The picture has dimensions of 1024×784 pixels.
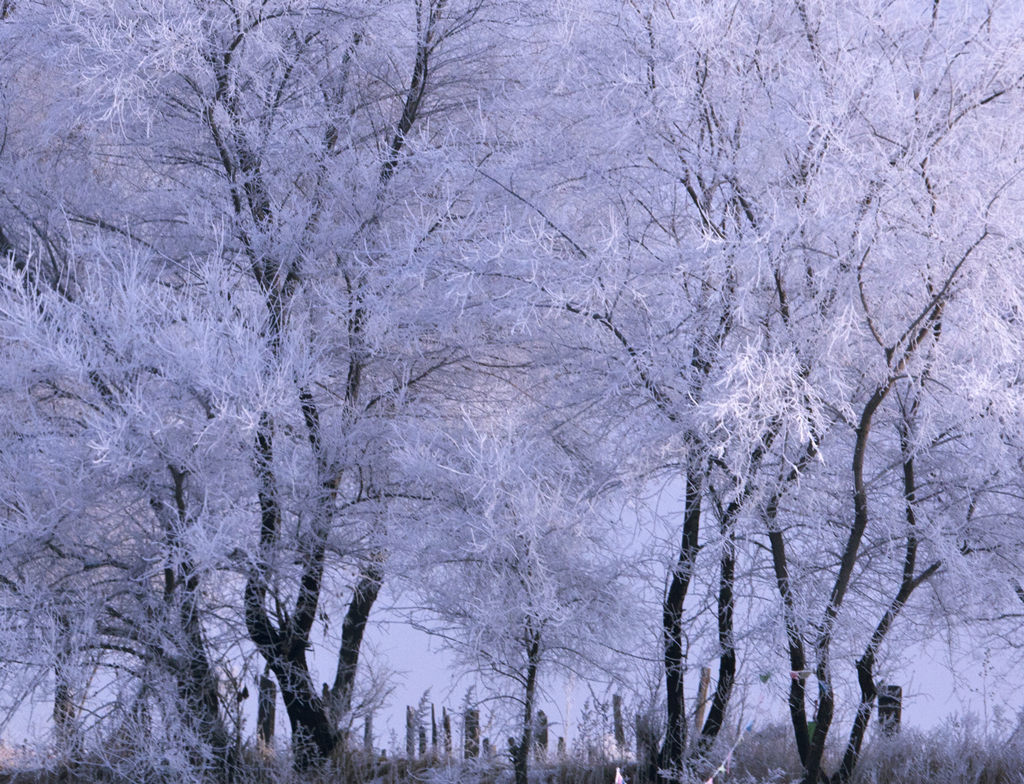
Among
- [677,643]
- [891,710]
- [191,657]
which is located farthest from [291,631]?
[891,710]

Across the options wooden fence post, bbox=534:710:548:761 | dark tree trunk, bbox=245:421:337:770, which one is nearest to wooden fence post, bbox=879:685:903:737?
wooden fence post, bbox=534:710:548:761

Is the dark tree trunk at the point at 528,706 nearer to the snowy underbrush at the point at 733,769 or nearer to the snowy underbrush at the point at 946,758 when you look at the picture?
the snowy underbrush at the point at 733,769

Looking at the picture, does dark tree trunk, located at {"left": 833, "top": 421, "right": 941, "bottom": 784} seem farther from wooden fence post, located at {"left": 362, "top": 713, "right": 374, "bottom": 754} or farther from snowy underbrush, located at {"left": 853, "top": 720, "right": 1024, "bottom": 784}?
wooden fence post, located at {"left": 362, "top": 713, "right": 374, "bottom": 754}

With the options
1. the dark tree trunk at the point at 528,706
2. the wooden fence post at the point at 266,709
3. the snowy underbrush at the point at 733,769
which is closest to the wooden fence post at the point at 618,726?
the snowy underbrush at the point at 733,769

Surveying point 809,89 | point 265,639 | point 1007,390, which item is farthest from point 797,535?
point 265,639

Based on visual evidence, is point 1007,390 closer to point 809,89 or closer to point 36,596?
point 809,89

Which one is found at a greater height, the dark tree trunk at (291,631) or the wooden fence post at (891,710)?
the dark tree trunk at (291,631)

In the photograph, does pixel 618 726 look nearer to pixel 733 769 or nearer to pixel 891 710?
pixel 733 769

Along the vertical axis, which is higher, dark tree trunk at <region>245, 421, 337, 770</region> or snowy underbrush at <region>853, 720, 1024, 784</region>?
dark tree trunk at <region>245, 421, 337, 770</region>

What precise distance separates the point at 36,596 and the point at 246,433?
2078 millimetres

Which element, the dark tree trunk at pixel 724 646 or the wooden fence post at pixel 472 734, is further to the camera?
the wooden fence post at pixel 472 734

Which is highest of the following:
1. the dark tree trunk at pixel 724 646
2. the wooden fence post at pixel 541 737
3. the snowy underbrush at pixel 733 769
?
the dark tree trunk at pixel 724 646

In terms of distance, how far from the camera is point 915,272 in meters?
8.51

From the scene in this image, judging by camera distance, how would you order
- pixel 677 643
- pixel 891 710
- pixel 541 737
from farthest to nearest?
pixel 541 737, pixel 891 710, pixel 677 643
